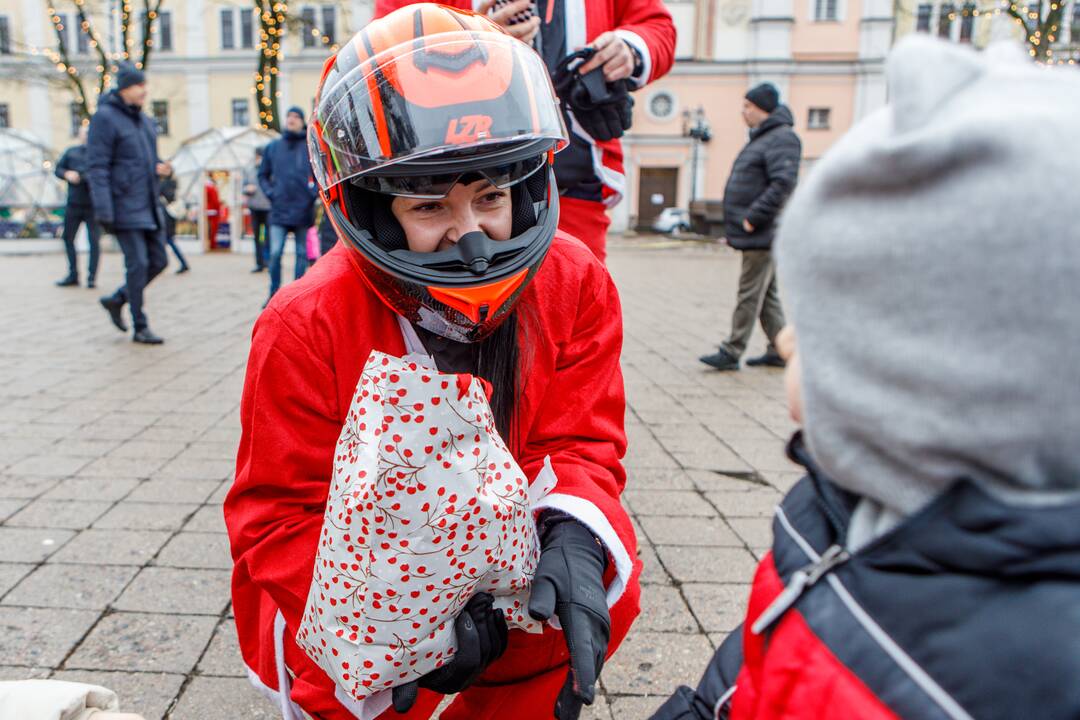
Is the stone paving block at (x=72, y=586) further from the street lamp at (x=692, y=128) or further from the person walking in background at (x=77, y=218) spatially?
the street lamp at (x=692, y=128)

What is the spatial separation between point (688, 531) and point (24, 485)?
262 cm

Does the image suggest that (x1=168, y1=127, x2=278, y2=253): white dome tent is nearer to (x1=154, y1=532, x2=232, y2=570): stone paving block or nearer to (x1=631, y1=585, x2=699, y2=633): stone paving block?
(x1=154, y1=532, x2=232, y2=570): stone paving block

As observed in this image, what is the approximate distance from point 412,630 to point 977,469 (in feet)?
2.92

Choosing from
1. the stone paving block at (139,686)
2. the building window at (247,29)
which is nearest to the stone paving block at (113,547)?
the stone paving block at (139,686)

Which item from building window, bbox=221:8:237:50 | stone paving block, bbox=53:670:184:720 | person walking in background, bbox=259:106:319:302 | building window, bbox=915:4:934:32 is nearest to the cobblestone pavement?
stone paving block, bbox=53:670:184:720

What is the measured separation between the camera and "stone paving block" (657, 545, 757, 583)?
2.78 m

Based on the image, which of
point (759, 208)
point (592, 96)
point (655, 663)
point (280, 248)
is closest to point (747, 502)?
point (655, 663)

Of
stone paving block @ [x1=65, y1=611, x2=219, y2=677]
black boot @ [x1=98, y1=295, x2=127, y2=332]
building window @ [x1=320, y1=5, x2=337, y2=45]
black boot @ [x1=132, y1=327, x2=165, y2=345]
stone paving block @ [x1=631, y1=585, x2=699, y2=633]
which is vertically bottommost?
stone paving block @ [x1=65, y1=611, x2=219, y2=677]

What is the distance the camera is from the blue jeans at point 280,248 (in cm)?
862

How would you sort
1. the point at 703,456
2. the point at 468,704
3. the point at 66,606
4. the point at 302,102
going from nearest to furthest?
1. the point at 468,704
2. the point at 66,606
3. the point at 703,456
4. the point at 302,102

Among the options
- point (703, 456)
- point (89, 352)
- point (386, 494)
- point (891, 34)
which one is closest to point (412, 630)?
point (386, 494)

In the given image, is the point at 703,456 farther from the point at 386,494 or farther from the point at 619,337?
the point at 386,494

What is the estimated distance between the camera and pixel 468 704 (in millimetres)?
1841

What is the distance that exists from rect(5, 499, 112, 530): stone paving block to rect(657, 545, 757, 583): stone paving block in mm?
2047
